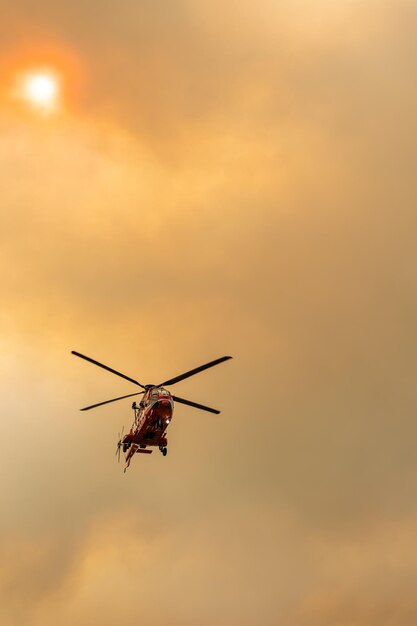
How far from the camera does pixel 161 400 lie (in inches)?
5202

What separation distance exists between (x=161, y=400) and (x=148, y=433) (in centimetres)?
912

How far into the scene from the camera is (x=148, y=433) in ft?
454
